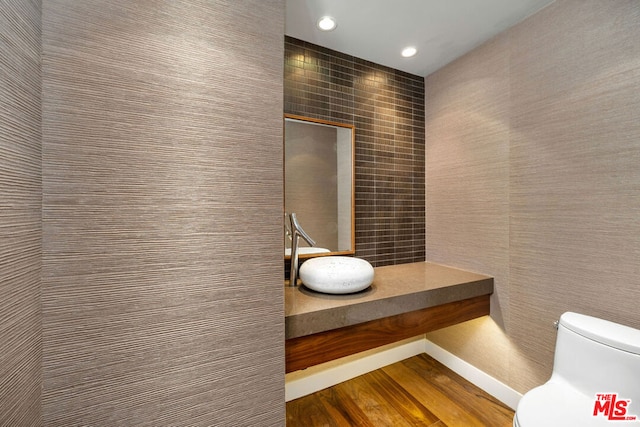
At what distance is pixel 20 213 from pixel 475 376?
251 cm

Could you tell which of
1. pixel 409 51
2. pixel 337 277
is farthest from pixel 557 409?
pixel 409 51

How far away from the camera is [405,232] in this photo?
7.02 ft

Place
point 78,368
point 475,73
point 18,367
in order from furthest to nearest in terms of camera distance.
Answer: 1. point 475,73
2. point 78,368
3. point 18,367

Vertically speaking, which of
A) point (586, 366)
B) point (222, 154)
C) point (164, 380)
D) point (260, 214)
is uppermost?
point (222, 154)

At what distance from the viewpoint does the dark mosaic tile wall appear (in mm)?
1779

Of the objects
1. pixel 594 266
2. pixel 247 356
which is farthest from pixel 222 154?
pixel 594 266

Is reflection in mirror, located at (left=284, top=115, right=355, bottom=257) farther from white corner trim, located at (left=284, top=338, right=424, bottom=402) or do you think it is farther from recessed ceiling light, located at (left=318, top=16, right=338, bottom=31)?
white corner trim, located at (left=284, top=338, right=424, bottom=402)

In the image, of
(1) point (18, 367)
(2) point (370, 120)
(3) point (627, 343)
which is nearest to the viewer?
(1) point (18, 367)

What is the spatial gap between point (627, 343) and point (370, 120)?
1.77 metres

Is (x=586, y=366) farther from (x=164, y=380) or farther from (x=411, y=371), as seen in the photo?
(x=164, y=380)

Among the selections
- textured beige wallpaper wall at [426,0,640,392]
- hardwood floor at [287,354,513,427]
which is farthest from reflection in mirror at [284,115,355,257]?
hardwood floor at [287,354,513,427]

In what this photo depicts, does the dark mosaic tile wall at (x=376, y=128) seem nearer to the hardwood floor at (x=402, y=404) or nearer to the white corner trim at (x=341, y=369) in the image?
the white corner trim at (x=341, y=369)

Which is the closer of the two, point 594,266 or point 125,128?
point 125,128

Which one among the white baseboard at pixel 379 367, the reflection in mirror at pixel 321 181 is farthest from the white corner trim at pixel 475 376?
the reflection in mirror at pixel 321 181
